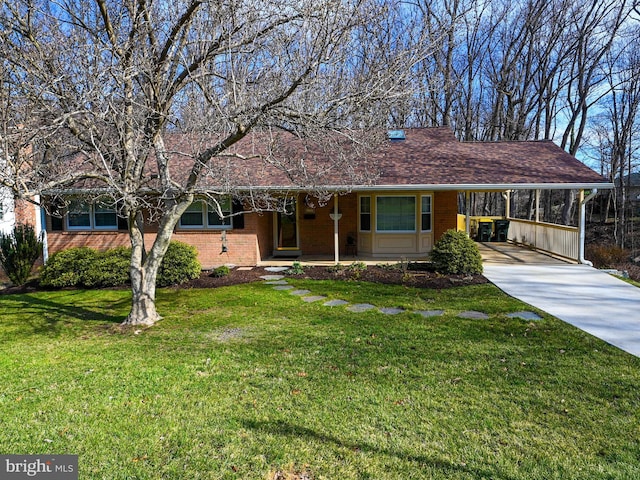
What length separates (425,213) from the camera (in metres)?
12.8

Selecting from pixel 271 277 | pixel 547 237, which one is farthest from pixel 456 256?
pixel 547 237

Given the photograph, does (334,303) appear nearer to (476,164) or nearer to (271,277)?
(271,277)

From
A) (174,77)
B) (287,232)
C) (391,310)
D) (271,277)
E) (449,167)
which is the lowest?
(391,310)

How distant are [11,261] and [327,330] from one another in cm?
919

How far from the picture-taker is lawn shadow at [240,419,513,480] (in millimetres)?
2846

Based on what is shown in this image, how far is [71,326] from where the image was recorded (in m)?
6.93

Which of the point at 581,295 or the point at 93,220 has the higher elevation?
the point at 93,220

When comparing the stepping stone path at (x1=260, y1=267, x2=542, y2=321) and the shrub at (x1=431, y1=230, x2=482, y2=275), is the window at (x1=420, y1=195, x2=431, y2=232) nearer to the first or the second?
the shrub at (x1=431, y1=230, x2=482, y2=275)

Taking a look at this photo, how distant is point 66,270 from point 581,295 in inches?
459

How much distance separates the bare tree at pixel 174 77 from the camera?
18.0ft

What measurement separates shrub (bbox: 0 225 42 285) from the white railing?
1488cm

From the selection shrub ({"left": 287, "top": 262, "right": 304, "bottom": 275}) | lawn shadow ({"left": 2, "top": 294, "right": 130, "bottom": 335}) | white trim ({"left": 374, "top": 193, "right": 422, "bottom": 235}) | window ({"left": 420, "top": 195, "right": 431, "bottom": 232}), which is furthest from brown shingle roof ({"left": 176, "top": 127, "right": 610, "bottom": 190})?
lawn shadow ({"left": 2, "top": 294, "right": 130, "bottom": 335})

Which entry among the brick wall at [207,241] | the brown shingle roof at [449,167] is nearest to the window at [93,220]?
the brick wall at [207,241]

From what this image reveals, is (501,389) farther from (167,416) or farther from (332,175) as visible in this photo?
(332,175)
